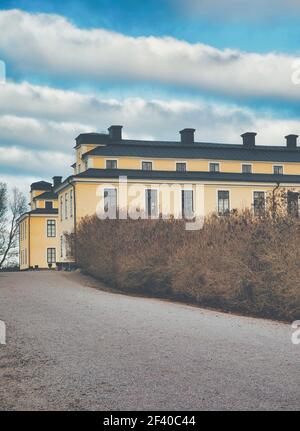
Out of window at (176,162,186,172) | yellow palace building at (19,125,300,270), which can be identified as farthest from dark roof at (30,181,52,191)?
window at (176,162,186,172)

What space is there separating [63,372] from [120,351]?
5.61ft

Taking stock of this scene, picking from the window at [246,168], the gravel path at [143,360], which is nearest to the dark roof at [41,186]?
the window at [246,168]

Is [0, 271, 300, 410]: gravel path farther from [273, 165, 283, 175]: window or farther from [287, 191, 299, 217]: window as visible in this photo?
[273, 165, 283, 175]: window

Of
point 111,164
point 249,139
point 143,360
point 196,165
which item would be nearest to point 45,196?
point 111,164

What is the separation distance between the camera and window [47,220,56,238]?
63.2 m

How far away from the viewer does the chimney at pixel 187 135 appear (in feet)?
176

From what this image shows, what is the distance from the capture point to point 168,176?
150 feet

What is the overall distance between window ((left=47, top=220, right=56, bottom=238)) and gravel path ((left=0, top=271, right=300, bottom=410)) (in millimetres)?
46721

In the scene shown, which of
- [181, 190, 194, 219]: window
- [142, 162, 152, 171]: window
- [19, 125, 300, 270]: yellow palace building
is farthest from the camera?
[142, 162, 152, 171]: window

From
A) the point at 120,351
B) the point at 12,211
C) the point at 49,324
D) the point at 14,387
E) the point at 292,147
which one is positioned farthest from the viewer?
the point at 12,211

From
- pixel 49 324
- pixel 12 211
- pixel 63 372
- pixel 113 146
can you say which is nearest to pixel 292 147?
pixel 113 146

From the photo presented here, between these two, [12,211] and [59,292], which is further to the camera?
[12,211]

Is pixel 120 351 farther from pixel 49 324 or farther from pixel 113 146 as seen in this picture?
pixel 113 146
